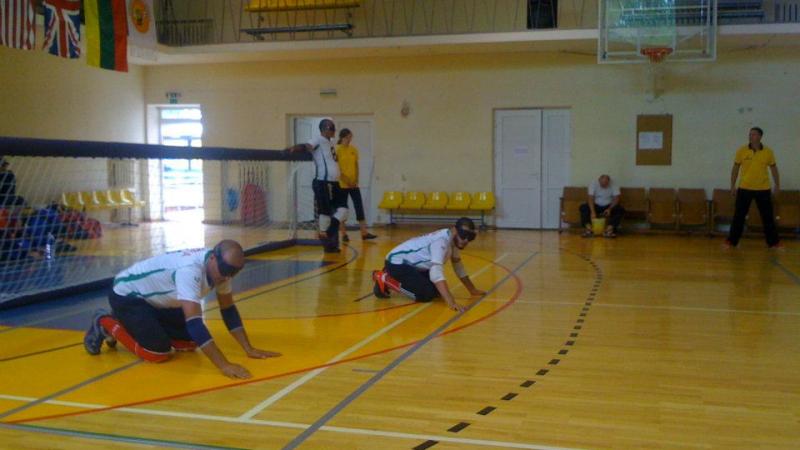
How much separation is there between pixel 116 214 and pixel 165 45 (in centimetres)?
381

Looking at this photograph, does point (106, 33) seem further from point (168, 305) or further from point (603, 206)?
point (168, 305)

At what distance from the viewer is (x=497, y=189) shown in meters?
17.1

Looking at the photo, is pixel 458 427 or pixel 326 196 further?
pixel 326 196

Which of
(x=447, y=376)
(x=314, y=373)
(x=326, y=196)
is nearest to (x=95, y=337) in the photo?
(x=314, y=373)

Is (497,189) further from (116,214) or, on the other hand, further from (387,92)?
(116,214)

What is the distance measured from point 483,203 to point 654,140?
3.64m

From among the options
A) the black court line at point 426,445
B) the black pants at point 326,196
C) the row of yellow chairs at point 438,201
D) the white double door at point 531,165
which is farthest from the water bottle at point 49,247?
the white double door at point 531,165

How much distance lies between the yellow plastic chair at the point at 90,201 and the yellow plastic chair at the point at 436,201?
21.6ft

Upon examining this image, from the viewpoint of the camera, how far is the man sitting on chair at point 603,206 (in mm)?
15242

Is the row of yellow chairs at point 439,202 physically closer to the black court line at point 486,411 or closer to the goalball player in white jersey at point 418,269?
the goalball player in white jersey at point 418,269

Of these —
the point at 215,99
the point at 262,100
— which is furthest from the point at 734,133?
the point at 215,99

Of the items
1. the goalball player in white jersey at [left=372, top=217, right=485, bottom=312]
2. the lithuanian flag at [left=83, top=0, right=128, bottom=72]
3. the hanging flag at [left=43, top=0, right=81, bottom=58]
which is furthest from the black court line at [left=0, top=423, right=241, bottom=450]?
the lithuanian flag at [left=83, top=0, right=128, bottom=72]

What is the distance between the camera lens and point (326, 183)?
11891 millimetres

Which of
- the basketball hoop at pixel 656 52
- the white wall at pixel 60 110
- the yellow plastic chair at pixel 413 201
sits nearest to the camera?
the basketball hoop at pixel 656 52
